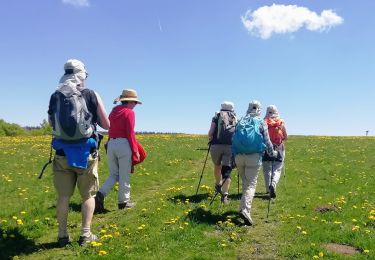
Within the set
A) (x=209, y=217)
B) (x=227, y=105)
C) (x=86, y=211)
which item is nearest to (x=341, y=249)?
(x=209, y=217)

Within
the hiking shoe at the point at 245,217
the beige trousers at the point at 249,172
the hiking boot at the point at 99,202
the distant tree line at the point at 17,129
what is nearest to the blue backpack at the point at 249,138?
the beige trousers at the point at 249,172

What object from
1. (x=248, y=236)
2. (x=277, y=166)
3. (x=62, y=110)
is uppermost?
(x=62, y=110)

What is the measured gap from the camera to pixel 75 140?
8594 millimetres

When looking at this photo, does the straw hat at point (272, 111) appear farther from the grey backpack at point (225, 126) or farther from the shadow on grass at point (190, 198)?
the shadow on grass at point (190, 198)

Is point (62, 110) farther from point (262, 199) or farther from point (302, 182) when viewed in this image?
point (302, 182)

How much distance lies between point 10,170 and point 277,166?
42.8ft

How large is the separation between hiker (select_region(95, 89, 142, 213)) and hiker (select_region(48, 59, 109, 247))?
301 cm

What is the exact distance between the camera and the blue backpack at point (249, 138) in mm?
11477

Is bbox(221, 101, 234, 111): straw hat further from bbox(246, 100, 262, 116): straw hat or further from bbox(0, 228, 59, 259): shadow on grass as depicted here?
bbox(0, 228, 59, 259): shadow on grass

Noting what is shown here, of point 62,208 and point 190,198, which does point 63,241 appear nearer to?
point 62,208

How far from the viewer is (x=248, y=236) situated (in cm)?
1061

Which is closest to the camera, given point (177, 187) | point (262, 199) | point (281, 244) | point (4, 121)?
point (281, 244)

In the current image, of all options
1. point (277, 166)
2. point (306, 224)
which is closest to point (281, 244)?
point (306, 224)

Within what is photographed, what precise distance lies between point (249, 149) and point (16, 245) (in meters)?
6.09
